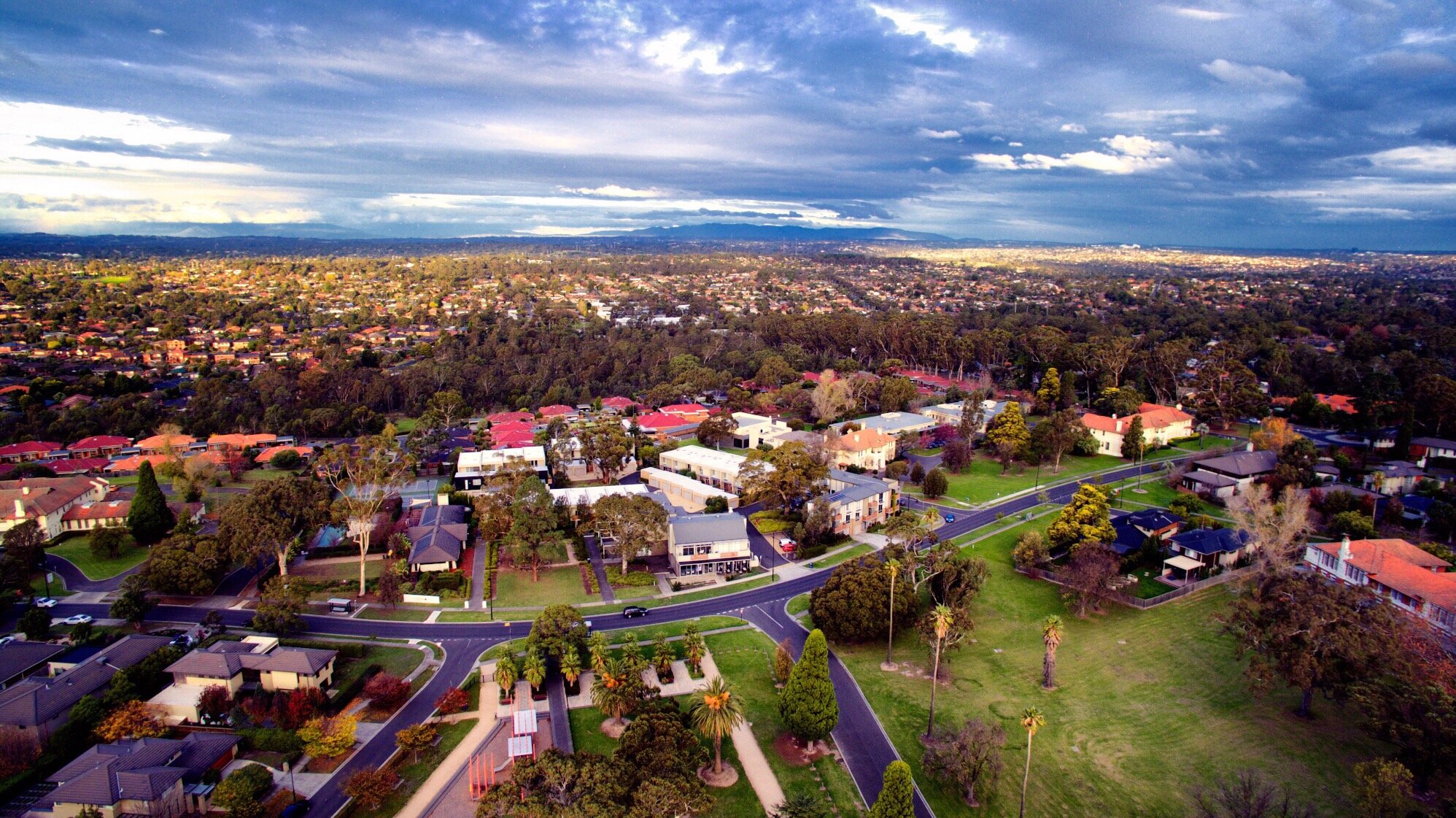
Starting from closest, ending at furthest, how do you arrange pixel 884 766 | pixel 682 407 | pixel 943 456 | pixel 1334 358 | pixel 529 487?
1. pixel 884 766
2. pixel 529 487
3. pixel 943 456
4. pixel 682 407
5. pixel 1334 358

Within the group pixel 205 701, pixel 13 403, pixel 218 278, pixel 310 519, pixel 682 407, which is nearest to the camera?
pixel 205 701

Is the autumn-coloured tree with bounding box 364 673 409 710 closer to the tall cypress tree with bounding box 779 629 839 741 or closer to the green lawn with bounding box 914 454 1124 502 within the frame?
the tall cypress tree with bounding box 779 629 839 741

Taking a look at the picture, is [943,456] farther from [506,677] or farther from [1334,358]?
[1334,358]

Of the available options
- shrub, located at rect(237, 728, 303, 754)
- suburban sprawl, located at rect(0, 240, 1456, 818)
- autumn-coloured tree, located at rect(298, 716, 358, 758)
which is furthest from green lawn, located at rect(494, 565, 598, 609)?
shrub, located at rect(237, 728, 303, 754)

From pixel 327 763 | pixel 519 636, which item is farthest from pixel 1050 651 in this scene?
pixel 327 763

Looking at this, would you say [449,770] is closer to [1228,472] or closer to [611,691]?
[611,691]

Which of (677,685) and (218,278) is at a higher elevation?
(218,278)

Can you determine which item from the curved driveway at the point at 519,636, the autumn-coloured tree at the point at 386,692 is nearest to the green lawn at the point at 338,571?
the curved driveway at the point at 519,636

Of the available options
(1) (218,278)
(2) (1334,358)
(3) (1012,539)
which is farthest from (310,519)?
(1) (218,278)
